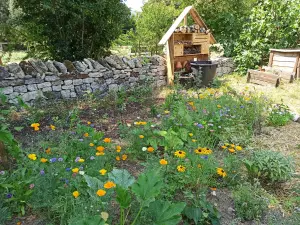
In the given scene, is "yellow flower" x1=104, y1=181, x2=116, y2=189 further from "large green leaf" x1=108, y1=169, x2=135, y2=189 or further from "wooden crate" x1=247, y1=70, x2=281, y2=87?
"wooden crate" x1=247, y1=70, x2=281, y2=87

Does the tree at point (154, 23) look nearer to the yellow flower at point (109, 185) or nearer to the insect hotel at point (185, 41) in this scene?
the insect hotel at point (185, 41)

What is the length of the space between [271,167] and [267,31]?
21.1 ft

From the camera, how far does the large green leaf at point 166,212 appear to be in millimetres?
1520

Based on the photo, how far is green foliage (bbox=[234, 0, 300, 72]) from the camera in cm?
739

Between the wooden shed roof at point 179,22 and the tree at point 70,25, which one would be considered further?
the wooden shed roof at point 179,22

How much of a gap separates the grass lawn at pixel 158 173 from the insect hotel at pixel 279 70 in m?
2.94

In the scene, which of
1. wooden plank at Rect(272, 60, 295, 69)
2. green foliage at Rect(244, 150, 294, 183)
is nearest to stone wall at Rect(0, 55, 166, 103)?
green foliage at Rect(244, 150, 294, 183)

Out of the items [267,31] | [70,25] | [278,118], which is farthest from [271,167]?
[267,31]

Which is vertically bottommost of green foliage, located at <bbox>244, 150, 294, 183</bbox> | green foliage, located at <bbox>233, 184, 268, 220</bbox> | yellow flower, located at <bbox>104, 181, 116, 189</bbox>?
green foliage, located at <bbox>233, 184, 268, 220</bbox>

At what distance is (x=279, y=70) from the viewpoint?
7090mm

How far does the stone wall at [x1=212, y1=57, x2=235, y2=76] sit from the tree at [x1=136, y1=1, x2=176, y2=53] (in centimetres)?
187

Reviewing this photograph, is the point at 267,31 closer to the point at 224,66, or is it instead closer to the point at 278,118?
the point at 224,66

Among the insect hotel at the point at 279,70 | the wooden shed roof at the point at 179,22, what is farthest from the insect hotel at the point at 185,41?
the insect hotel at the point at 279,70

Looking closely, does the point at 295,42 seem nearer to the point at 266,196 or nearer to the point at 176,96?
the point at 176,96
